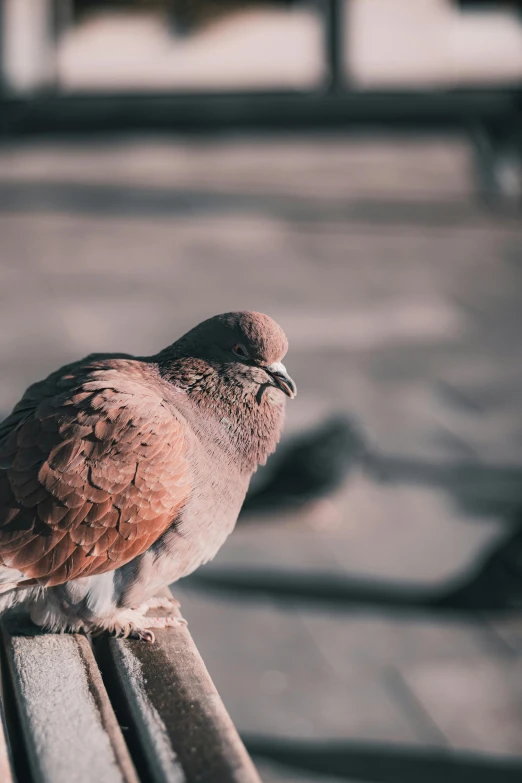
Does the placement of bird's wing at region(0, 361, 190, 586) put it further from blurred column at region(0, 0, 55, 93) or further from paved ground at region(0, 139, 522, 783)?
blurred column at region(0, 0, 55, 93)

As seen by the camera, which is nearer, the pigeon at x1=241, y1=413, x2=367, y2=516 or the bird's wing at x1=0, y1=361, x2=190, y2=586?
the bird's wing at x1=0, y1=361, x2=190, y2=586

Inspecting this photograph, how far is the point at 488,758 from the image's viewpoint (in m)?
5.25

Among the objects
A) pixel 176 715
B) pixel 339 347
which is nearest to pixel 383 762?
pixel 176 715

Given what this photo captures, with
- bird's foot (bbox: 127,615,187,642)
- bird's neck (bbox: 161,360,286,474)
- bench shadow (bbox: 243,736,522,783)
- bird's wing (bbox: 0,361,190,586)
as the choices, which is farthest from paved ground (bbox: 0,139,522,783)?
bird's wing (bbox: 0,361,190,586)

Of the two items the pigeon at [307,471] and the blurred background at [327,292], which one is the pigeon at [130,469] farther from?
the pigeon at [307,471]

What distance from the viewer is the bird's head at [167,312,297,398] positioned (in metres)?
3.38

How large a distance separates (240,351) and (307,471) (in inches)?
164

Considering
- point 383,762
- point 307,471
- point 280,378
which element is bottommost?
point 383,762

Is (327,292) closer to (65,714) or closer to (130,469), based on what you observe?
(130,469)

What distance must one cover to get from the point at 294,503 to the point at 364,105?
1222 centimetres

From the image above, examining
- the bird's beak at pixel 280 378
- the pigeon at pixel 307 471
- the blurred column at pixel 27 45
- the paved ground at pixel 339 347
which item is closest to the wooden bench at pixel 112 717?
the bird's beak at pixel 280 378

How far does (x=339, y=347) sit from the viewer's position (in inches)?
433

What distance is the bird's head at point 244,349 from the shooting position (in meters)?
3.38

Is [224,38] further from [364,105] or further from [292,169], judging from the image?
[364,105]
